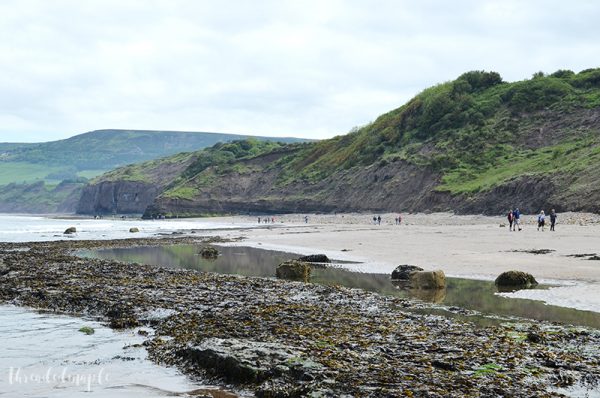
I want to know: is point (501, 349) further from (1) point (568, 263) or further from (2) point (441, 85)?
(2) point (441, 85)

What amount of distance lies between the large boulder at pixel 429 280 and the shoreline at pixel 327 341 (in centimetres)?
239

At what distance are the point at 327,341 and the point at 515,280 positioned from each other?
10.7 m

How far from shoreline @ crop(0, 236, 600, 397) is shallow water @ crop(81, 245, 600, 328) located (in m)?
1.34

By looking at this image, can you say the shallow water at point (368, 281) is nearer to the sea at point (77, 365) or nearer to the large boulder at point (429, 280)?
the large boulder at point (429, 280)

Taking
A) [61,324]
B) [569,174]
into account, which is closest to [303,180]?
[569,174]

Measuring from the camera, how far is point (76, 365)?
11.1 m

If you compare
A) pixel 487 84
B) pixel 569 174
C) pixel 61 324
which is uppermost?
pixel 487 84

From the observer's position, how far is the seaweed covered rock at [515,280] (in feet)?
64.3

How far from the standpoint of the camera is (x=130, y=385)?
9.67 meters

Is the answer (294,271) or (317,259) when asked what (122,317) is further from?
(317,259)

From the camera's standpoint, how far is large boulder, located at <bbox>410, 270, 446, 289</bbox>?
20.2 metres

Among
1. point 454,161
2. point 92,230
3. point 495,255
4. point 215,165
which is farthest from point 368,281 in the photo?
point 215,165

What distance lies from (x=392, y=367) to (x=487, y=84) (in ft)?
384

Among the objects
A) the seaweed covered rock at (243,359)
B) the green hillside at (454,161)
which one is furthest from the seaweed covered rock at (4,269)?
the green hillside at (454,161)
